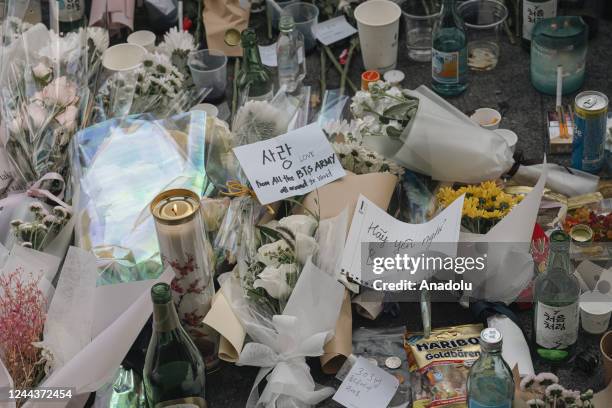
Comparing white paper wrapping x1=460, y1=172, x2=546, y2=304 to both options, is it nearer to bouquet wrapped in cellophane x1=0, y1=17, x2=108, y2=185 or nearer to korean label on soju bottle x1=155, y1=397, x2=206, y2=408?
korean label on soju bottle x1=155, y1=397, x2=206, y2=408

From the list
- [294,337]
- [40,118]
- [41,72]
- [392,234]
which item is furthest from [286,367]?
[41,72]

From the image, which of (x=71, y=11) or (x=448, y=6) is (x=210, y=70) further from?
(x=448, y=6)

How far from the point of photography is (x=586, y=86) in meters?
2.38

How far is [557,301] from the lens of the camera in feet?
5.11

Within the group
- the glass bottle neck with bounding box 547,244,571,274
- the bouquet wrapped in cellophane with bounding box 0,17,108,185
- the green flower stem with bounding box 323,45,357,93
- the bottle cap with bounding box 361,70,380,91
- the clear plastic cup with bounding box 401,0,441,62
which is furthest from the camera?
the clear plastic cup with bounding box 401,0,441,62

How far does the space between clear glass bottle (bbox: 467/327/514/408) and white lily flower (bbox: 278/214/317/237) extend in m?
0.45

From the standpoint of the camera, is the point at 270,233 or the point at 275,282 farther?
the point at 270,233

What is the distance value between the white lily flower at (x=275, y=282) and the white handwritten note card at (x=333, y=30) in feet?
3.73

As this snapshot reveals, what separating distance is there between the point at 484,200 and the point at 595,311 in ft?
0.98

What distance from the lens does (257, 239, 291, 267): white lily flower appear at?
165 cm

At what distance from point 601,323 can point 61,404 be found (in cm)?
100

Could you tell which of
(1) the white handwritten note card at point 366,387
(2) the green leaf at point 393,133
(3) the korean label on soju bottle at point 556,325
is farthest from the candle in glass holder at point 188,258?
(3) the korean label on soju bottle at point 556,325

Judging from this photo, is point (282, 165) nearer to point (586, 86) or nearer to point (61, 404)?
point (61, 404)

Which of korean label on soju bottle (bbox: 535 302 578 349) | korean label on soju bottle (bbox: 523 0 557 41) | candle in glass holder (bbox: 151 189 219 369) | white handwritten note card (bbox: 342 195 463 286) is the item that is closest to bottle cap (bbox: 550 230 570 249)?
korean label on soju bottle (bbox: 535 302 578 349)
